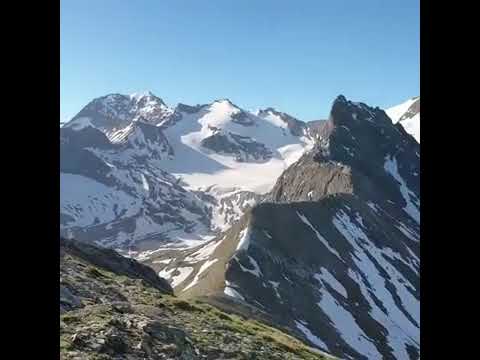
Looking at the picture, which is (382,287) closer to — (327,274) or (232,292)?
(327,274)

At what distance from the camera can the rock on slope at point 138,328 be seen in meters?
19.2

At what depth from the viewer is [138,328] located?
2152cm

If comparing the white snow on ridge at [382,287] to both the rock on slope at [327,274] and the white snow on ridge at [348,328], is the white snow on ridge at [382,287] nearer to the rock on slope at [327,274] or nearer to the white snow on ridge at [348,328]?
the rock on slope at [327,274]

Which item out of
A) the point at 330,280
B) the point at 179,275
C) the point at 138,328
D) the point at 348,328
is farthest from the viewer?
the point at 179,275

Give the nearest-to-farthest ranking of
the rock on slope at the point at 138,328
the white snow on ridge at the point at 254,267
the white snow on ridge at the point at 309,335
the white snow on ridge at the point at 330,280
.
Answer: the rock on slope at the point at 138,328 < the white snow on ridge at the point at 309,335 < the white snow on ridge at the point at 254,267 < the white snow on ridge at the point at 330,280

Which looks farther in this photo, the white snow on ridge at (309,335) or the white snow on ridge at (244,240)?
the white snow on ridge at (244,240)

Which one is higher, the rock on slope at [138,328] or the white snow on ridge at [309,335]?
the rock on slope at [138,328]

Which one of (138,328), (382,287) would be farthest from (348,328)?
(138,328)

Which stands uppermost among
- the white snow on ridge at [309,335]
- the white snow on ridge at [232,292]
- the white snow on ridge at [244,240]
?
the white snow on ridge at [244,240]

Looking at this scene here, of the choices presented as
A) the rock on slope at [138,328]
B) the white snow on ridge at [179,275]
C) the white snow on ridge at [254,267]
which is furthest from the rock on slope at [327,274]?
the rock on slope at [138,328]
